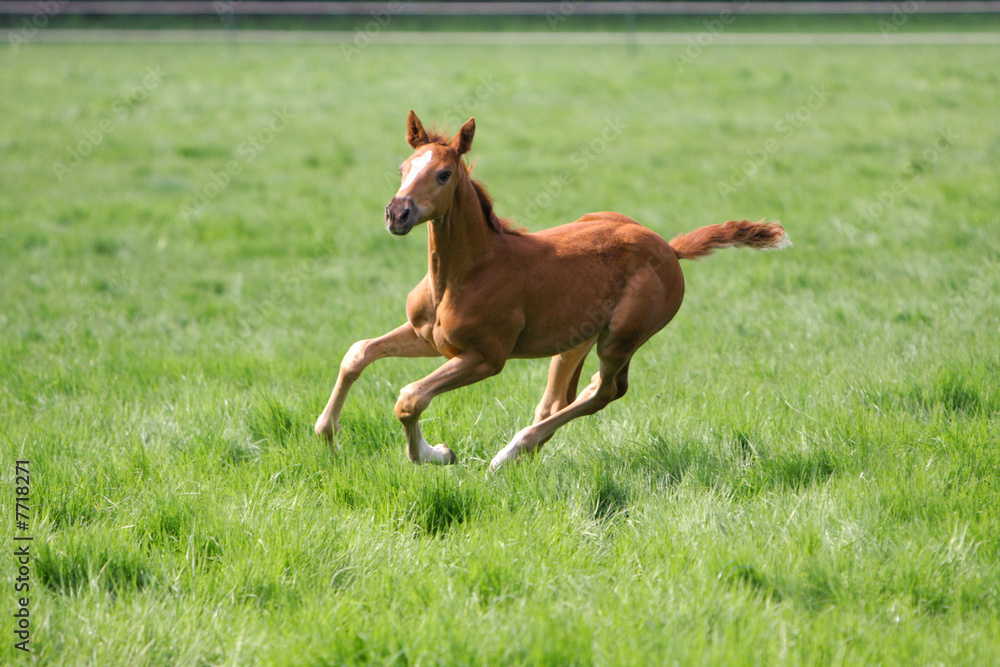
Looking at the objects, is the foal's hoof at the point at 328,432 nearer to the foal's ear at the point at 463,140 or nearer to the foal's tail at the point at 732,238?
the foal's ear at the point at 463,140

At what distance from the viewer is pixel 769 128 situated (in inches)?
518

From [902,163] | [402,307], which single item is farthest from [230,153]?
[902,163]

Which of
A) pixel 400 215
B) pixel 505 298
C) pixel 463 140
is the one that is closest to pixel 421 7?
pixel 463 140

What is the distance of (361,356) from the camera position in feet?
13.6

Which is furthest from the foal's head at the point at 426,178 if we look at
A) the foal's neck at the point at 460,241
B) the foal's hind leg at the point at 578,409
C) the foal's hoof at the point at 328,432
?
the foal's hoof at the point at 328,432

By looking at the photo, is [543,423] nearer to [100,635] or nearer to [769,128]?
[100,635]

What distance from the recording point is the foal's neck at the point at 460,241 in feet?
12.7

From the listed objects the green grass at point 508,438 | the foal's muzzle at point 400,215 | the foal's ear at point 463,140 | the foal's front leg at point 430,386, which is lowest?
the green grass at point 508,438

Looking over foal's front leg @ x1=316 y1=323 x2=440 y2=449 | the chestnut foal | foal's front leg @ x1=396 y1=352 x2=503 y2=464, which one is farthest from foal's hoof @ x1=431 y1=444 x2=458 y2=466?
foal's front leg @ x1=316 y1=323 x2=440 y2=449

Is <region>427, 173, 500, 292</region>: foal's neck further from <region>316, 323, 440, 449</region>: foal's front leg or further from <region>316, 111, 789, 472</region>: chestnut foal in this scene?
<region>316, 323, 440, 449</region>: foal's front leg

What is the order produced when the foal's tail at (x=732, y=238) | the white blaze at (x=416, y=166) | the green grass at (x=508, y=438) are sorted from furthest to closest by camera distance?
the foal's tail at (x=732, y=238) → the white blaze at (x=416, y=166) → the green grass at (x=508, y=438)

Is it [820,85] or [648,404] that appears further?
[820,85]

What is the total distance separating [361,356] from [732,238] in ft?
6.33

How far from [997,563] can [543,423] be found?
187cm
